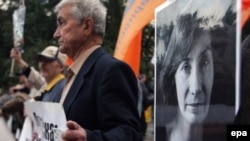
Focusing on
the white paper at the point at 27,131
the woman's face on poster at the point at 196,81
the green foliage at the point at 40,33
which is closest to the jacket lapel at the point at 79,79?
the woman's face on poster at the point at 196,81

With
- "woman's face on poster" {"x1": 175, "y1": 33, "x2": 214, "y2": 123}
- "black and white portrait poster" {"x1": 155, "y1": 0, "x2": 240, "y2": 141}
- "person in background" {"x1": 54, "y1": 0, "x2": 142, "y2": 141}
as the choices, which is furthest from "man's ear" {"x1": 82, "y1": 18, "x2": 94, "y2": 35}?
"woman's face on poster" {"x1": 175, "y1": 33, "x2": 214, "y2": 123}

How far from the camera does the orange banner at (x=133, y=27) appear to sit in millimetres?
4621

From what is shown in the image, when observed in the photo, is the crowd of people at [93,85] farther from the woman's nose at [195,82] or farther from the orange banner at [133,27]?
the orange banner at [133,27]

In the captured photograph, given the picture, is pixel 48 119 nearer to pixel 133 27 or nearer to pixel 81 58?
pixel 81 58

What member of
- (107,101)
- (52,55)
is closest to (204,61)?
(107,101)

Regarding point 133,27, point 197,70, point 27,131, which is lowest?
point 27,131

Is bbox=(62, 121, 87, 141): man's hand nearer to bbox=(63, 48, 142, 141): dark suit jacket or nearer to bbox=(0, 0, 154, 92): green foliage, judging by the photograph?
bbox=(63, 48, 142, 141): dark suit jacket

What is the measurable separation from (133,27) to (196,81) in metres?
3.43

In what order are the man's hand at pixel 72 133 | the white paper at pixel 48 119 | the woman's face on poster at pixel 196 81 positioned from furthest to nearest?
the white paper at pixel 48 119, the man's hand at pixel 72 133, the woman's face on poster at pixel 196 81

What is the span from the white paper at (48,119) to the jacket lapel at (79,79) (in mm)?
100

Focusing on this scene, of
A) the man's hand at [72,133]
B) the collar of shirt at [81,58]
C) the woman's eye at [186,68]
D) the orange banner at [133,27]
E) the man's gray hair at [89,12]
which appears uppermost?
the orange banner at [133,27]

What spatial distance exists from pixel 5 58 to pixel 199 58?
23880 mm

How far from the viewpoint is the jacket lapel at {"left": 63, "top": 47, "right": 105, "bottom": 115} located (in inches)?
Result: 92.6

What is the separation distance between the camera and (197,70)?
60.2 inches
